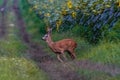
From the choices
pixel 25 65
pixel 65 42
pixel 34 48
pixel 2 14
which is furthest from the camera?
pixel 2 14

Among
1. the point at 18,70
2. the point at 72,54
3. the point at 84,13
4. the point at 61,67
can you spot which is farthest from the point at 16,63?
the point at 84,13

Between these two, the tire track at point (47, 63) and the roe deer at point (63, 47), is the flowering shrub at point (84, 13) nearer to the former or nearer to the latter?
the roe deer at point (63, 47)

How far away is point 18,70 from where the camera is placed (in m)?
12.2

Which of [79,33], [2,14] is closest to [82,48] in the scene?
[79,33]

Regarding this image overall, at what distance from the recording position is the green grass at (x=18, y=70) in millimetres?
11539

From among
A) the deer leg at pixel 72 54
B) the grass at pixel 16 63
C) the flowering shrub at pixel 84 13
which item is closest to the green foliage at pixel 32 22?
the flowering shrub at pixel 84 13

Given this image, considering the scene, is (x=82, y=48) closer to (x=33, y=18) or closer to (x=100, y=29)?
(x=100, y=29)

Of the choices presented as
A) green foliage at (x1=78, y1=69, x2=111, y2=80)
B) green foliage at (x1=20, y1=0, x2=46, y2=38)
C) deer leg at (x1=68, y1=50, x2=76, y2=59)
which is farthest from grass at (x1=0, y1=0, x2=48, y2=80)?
green foliage at (x1=20, y1=0, x2=46, y2=38)

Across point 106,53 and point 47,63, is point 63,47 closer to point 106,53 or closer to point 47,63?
point 47,63

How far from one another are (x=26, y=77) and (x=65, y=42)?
351cm

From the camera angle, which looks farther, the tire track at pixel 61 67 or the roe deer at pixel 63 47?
the roe deer at pixel 63 47

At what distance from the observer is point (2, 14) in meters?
22.9

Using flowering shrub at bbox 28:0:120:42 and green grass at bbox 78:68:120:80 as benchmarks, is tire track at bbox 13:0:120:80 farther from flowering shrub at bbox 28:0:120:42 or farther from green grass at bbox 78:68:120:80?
flowering shrub at bbox 28:0:120:42

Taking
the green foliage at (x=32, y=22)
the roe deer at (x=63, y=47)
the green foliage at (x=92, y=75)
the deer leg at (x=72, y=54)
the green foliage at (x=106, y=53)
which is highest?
the green foliage at (x=92, y=75)
